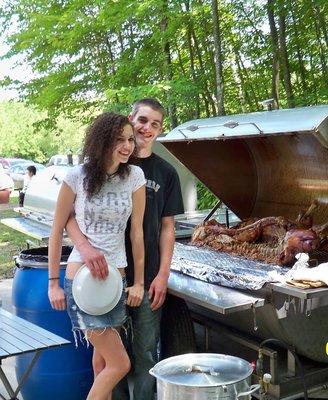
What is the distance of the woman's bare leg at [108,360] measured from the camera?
105 inches

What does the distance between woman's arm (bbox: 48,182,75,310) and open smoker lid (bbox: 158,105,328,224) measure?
1340 millimetres

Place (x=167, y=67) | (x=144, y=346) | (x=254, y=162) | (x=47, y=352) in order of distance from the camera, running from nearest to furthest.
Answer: (x=144, y=346) → (x=47, y=352) → (x=254, y=162) → (x=167, y=67)

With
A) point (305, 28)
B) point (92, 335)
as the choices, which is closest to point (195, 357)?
point (92, 335)

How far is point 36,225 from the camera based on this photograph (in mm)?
6863

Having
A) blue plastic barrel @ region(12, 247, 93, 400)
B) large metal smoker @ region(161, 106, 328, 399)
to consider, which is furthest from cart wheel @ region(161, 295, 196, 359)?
blue plastic barrel @ region(12, 247, 93, 400)

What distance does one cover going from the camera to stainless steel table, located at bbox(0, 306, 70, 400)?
9.16ft

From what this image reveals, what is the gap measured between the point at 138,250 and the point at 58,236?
42 centimetres

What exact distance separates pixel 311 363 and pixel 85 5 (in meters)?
8.81

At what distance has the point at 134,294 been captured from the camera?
9.29ft

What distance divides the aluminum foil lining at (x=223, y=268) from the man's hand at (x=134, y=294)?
1.79ft

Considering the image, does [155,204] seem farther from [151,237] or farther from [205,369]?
[205,369]

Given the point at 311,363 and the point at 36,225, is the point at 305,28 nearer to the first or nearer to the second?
the point at 36,225

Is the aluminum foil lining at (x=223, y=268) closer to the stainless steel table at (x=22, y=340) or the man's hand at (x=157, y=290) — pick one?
the man's hand at (x=157, y=290)

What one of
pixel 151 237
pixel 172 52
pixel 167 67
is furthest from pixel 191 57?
pixel 151 237
